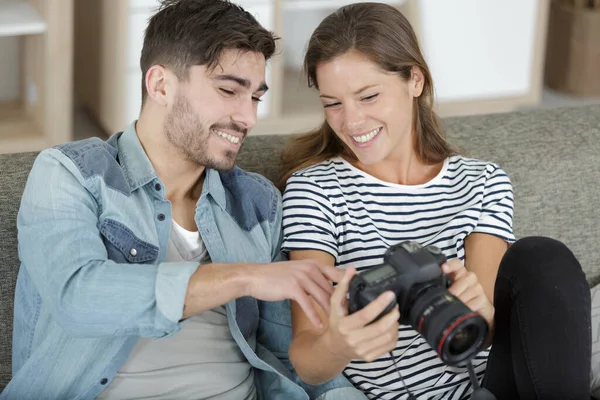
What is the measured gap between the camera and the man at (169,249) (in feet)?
4.52

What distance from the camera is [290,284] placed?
1.38m

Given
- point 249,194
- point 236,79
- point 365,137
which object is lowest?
point 249,194

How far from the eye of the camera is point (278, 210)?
170 centimetres

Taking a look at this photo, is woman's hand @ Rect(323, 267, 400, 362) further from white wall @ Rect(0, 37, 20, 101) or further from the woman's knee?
white wall @ Rect(0, 37, 20, 101)

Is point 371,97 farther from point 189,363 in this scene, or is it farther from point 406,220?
point 189,363

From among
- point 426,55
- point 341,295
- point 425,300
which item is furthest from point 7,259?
point 426,55

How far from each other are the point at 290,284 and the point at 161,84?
45cm

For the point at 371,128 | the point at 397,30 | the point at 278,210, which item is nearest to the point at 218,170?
the point at 278,210

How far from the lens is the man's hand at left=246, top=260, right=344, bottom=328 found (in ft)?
4.51

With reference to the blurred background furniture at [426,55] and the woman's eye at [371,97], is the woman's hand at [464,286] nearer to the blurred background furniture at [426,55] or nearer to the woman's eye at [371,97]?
the woman's eye at [371,97]

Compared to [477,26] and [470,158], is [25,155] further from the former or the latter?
→ [477,26]

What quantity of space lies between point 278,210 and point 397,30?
0.38 metres

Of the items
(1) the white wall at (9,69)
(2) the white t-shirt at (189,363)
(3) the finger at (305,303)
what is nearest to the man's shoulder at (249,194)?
(2) the white t-shirt at (189,363)

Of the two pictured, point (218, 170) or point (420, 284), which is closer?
point (420, 284)
